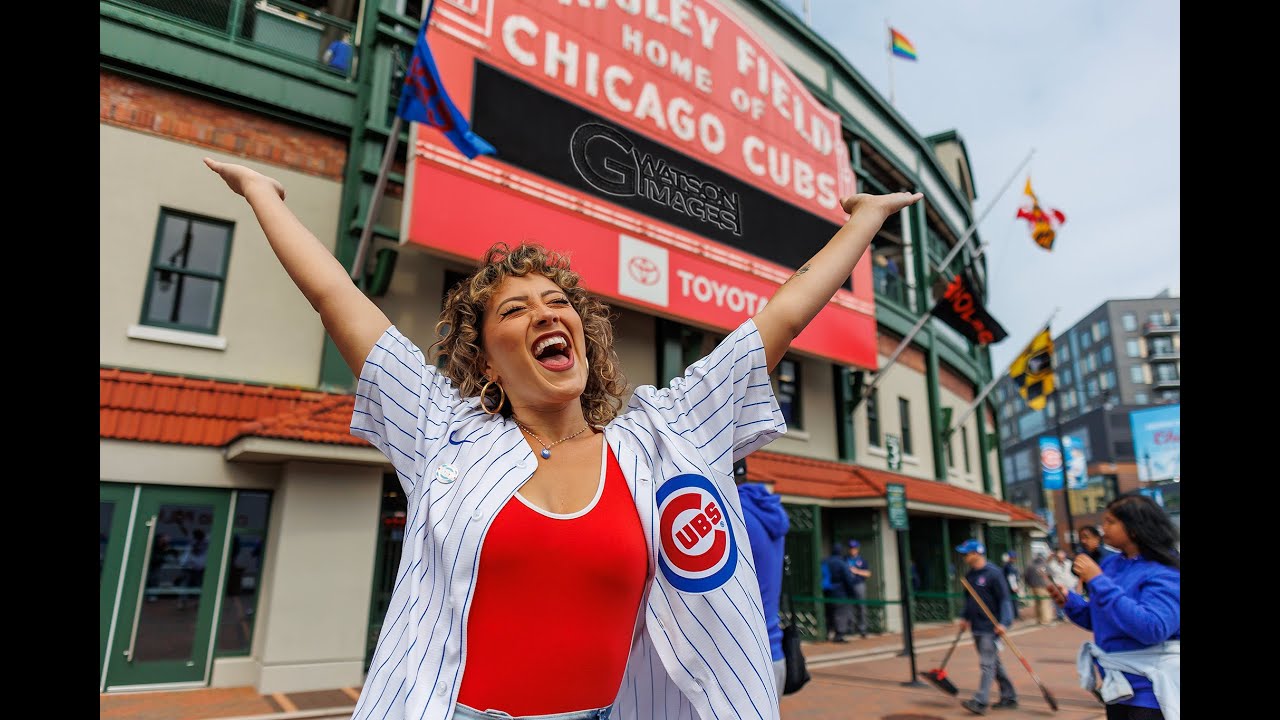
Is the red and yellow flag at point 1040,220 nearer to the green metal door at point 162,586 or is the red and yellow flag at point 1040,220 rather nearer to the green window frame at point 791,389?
the green window frame at point 791,389

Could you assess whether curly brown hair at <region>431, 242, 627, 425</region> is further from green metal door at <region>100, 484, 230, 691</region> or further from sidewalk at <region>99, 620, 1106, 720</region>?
green metal door at <region>100, 484, 230, 691</region>

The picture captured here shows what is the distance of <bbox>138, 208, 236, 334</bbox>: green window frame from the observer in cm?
857

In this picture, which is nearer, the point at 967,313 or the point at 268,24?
the point at 268,24

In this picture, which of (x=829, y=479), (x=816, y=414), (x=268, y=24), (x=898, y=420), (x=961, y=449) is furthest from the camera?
(x=961, y=449)

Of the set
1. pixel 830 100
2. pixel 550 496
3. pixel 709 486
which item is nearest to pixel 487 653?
pixel 550 496

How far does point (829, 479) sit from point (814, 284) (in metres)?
13.6

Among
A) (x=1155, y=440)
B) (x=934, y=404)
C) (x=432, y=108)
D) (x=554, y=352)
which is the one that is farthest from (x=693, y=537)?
(x=1155, y=440)

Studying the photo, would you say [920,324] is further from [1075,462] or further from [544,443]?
[1075,462]

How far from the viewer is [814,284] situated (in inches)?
70.7

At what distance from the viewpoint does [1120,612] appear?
342cm

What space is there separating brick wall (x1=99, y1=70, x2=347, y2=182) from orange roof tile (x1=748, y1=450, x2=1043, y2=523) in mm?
7902

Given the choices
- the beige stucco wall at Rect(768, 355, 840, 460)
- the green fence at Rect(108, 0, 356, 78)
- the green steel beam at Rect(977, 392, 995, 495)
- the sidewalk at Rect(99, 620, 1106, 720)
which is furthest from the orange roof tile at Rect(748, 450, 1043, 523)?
the green fence at Rect(108, 0, 356, 78)

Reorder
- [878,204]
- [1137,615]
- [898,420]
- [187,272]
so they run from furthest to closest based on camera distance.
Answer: [898,420], [187,272], [1137,615], [878,204]

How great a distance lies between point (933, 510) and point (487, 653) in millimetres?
16473
